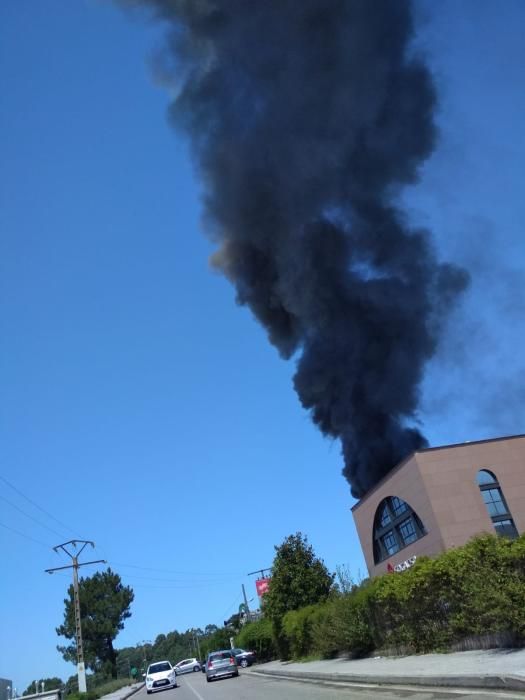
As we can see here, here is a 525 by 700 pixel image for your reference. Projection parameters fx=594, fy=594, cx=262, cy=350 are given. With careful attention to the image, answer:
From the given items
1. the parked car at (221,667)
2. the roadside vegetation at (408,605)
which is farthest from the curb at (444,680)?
the parked car at (221,667)

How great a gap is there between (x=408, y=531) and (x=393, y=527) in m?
1.95

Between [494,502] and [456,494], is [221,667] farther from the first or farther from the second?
[494,502]

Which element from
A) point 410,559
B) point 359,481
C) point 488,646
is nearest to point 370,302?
point 359,481

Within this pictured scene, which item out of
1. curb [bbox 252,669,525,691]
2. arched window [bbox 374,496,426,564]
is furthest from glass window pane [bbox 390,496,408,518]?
curb [bbox 252,669,525,691]

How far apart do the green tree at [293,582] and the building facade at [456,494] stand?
1068cm

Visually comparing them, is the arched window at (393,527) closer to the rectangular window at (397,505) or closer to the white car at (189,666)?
the rectangular window at (397,505)

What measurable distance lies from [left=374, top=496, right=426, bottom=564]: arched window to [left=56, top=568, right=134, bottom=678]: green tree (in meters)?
37.7

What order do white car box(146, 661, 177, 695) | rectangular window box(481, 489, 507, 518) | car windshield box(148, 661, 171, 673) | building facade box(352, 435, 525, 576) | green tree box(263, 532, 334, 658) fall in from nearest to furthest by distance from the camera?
green tree box(263, 532, 334, 658) < white car box(146, 661, 177, 695) < car windshield box(148, 661, 171, 673) < building facade box(352, 435, 525, 576) < rectangular window box(481, 489, 507, 518)

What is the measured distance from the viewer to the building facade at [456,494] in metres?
37.7

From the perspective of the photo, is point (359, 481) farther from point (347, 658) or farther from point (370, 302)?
point (347, 658)

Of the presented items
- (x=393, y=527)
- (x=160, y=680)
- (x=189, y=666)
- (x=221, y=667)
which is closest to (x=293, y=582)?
(x=221, y=667)

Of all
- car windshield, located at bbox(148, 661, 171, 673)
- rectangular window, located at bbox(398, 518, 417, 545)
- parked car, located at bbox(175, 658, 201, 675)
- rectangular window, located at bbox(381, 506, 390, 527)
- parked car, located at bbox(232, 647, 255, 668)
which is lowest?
parked car, located at bbox(175, 658, 201, 675)

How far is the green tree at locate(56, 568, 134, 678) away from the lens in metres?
69.0

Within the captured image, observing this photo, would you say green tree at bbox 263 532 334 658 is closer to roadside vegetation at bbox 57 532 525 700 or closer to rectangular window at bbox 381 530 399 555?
roadside vegetation at bbox 57 532 525 700
